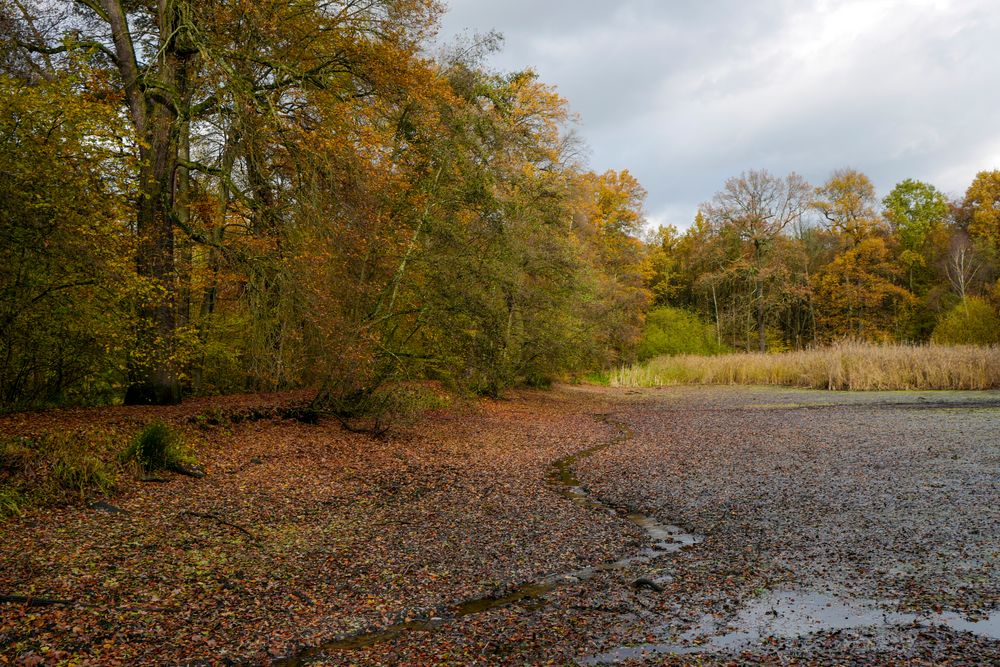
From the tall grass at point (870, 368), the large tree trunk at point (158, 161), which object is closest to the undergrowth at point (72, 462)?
the large tree trunk at point (158, 161)

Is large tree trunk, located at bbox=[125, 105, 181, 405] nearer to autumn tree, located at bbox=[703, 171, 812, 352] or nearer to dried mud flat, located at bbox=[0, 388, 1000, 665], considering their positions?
dried mud flat, located at bbox=[0, 388, 1000, 665]

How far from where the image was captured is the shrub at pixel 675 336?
40.5 metres

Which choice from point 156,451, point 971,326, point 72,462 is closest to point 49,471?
point 72,462

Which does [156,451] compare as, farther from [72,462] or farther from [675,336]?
[675,336]

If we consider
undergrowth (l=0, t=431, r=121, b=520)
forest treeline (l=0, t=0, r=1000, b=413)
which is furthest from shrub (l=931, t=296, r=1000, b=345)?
undergrowth (l=0, t=431, r=121, b=520)

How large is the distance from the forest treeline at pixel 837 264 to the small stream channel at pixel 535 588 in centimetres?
3347

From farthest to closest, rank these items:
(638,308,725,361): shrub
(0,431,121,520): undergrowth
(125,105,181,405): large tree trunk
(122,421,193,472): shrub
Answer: (638,308,725,361): shrub < (125,105,181,405): large tree trunk < (122,421,193,472): shrub < (0,431,121,520): undergrowth

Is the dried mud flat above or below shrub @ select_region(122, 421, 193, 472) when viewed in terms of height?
below

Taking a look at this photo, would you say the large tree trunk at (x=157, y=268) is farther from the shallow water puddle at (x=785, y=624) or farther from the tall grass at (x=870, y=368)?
the tall grass at (x=870, y=368)

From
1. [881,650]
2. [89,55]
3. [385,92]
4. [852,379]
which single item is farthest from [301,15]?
[852,379]

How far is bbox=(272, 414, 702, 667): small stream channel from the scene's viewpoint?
3.93 m

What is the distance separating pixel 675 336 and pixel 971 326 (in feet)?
50.8

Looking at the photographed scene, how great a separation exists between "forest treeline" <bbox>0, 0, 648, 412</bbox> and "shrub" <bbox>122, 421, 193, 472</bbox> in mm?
1824

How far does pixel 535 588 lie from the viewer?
4.78 meters
